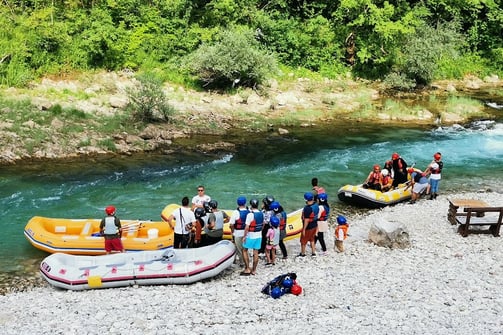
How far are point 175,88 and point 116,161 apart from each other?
9117mm

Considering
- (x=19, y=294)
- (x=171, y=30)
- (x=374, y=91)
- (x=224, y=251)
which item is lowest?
(x=19, y=294)

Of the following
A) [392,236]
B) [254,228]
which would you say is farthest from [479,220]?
[254,228]

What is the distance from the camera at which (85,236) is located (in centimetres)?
1230

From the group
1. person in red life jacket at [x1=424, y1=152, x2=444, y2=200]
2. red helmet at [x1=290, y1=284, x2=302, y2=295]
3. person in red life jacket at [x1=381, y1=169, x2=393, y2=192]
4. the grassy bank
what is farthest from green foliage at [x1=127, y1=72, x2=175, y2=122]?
red helmet at [x1=290, y1=284, x2=302, y2=295]

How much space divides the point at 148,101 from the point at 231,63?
5908 mm

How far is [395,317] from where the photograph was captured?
8695 mm

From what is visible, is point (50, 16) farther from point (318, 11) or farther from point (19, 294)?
point (19, 294)

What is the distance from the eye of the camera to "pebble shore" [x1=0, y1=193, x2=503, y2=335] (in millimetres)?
8398

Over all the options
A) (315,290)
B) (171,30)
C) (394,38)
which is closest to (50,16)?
(171,30)

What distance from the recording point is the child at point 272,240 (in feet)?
34.9

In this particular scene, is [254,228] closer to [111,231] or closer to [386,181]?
[111,231]

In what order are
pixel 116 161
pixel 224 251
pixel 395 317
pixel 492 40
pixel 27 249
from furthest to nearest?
pixel 492 40 → pixel 116 161 → pixel 27 249 → pixel 224 251 → pixel 395 317

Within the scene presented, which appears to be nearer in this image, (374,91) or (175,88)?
(175,88)

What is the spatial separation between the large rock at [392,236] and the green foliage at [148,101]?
13009 mm
